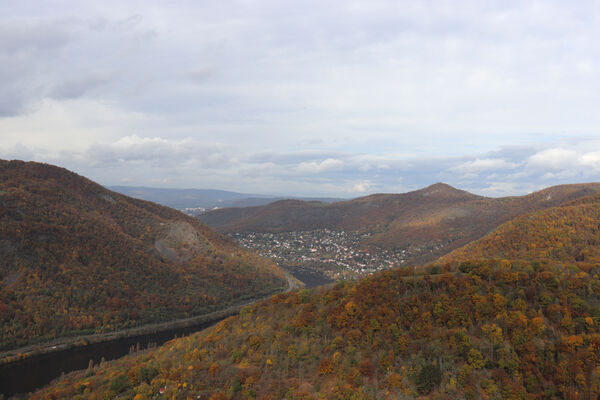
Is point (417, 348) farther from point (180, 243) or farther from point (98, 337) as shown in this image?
point (180, 243)

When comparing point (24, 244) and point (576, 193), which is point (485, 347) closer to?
point (24, 244)

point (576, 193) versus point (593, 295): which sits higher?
point (576, 193)

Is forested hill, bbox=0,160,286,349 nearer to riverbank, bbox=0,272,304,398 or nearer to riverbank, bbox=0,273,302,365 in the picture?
riverbank, bbox=0,273,302,365

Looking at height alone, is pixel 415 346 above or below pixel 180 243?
above

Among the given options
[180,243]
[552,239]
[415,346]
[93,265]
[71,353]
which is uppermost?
[552,239]

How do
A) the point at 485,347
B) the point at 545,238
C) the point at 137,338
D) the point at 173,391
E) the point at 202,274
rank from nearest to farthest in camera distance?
the point at 485,347 → the point at 173,391 → the point at 545,238 → the point at 137,338 → the point at 202,274

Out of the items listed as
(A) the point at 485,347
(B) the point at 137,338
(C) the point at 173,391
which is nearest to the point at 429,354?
(A) the point at 485,347

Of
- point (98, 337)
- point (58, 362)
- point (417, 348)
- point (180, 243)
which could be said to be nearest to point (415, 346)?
point (417, 348)

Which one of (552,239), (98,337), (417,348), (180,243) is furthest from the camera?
(180,243)
